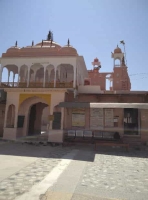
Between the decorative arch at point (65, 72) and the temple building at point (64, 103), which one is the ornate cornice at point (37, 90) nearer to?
the temple building at point (64, 103)

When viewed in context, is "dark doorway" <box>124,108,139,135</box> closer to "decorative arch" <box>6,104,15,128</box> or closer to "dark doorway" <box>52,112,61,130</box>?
"dark doorway" <box>52,112,61,130</box>

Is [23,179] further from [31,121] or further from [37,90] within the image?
[31,121]

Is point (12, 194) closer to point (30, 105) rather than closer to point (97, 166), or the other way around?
point (97, 166)

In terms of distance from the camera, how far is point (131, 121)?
1475 cm

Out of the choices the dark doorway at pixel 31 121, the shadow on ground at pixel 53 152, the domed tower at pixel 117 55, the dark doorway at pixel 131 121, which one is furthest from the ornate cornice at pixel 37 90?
the domed tower at pixel 117 55

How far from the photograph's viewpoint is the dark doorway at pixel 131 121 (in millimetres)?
14421

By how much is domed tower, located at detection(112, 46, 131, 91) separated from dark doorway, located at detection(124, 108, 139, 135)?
10930 mm

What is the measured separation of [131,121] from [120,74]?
41.9 ft

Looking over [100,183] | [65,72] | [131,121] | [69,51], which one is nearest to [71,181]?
[100,183]

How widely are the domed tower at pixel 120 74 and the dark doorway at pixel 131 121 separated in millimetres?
10930

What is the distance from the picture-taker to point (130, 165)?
7750 mm

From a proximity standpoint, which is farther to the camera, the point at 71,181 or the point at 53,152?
the point at 53,152

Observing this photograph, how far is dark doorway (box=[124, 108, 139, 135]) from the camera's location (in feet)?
47.3

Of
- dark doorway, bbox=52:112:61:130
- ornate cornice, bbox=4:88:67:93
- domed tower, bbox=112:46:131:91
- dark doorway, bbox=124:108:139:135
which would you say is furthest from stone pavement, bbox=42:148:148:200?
domed tower, bbox=112:46:131:91
